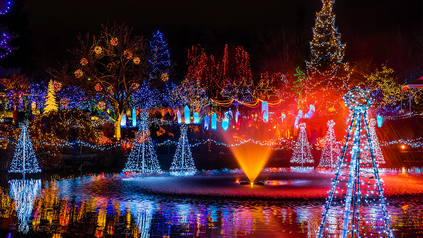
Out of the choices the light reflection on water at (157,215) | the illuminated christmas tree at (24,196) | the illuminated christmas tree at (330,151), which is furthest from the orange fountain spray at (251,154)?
the light reflection on water at (157,215)

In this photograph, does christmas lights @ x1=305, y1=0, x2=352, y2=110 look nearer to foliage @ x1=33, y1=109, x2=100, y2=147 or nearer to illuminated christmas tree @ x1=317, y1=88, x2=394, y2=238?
foliage @ x1=33, y1=109, x2=100, y2=147

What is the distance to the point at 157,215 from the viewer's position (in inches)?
349

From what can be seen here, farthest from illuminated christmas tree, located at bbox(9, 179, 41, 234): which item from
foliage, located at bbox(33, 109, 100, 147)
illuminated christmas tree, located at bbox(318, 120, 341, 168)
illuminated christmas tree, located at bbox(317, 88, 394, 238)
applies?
illuminated christmas tree, located at bbox(318, 120, 341, 168)

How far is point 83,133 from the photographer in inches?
959

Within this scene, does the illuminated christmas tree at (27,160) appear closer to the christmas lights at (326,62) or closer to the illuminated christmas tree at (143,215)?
the illuminated christmas tree at (143,215)

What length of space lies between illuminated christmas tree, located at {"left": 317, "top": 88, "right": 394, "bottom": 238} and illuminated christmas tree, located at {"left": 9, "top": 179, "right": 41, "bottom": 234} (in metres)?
5.54

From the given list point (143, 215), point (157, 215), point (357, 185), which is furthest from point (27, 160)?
point (357, 185)

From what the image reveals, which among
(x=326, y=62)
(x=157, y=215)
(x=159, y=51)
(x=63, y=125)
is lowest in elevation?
(x=157, y=215)

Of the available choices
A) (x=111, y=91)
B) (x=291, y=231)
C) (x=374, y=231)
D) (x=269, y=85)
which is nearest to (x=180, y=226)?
(x=291, y=231)

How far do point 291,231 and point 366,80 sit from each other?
120ft

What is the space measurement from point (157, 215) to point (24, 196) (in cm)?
488

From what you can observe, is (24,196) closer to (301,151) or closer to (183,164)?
(183,164)

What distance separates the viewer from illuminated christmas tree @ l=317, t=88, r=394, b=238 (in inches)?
215

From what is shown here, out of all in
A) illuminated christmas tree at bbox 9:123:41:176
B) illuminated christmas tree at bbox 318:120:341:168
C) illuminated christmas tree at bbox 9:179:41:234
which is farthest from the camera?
illuminated christmas tree at bbox 318:120:341:168
